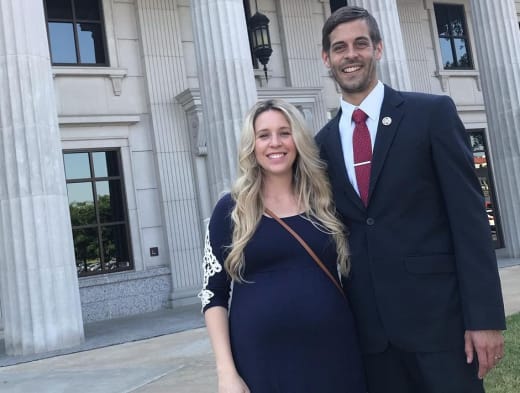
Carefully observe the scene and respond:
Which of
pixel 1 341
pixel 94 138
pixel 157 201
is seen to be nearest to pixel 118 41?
pixel 94 138

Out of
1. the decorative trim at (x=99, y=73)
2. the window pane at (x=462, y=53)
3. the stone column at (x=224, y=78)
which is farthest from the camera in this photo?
the window pane at (x=462, y=53)

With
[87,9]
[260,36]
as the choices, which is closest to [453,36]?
[260,36]

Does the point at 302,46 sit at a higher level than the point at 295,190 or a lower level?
higher

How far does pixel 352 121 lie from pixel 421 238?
1.84 feet

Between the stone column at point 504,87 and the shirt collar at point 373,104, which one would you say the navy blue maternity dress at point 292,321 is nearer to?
the shirt collar at point 373,104

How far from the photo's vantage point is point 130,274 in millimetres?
11031

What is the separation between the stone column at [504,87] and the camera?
12.8 meters

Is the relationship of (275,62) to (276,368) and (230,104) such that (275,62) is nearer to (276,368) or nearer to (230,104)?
(230,104)

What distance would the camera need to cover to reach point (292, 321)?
2105 millimetres

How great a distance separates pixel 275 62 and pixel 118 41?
361cm

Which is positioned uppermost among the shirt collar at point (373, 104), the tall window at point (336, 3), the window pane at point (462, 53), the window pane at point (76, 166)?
the tall window at point (336, 3)

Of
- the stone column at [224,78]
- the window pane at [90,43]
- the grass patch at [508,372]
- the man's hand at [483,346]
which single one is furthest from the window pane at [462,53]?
the man's hand at [483,346]

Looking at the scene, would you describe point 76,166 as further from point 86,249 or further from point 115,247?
point 115,247

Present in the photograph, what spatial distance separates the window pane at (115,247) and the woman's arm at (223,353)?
9508mm
